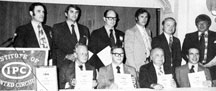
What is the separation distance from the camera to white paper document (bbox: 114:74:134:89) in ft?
10.6

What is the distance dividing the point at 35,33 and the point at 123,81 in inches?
56.4

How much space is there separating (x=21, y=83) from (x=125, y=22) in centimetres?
320

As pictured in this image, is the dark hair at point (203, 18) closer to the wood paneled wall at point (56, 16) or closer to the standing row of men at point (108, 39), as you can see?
the standing row of men at point (108, 39)

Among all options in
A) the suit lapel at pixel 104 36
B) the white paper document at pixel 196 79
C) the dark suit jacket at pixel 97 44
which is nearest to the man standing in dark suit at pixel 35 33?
the dark suit jacket at pixel 97 44

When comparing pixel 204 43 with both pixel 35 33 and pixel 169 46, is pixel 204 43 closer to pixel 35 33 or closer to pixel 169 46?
pixel 169 46

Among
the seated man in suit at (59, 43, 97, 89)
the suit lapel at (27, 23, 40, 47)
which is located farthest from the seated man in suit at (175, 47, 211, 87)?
the suit lapel at (27, 23, 40, 47)

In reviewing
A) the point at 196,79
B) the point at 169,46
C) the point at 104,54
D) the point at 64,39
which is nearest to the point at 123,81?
the point at 196,79

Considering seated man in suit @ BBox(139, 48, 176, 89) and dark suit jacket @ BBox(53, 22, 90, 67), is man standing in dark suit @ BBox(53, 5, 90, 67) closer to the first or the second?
dark suit jacket @ BBox(53, 22, 90, 67)

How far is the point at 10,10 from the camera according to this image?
16.6 ft

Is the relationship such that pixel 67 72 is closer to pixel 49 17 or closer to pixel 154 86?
pixel 154 86

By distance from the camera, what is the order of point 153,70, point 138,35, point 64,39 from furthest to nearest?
point 138,35, point 64,39, point 153,70

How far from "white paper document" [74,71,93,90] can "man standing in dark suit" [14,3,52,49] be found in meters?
1.04

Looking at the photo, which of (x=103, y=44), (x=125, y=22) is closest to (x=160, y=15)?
(x=125, y=22)

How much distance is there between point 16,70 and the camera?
258cm
